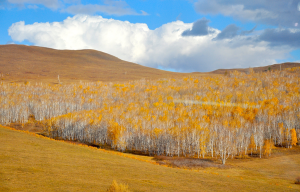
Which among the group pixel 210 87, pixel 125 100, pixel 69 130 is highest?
pixel 210 87

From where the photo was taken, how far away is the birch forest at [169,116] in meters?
80.2

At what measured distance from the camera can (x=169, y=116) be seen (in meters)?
118

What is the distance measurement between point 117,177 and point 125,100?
14146 centimetres

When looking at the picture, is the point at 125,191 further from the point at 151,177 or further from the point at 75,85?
the point at 75,85

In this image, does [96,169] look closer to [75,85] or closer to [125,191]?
[125,191]

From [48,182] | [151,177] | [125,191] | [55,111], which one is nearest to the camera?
[125,191]

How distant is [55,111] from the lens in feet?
419

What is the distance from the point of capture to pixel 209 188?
963 inches

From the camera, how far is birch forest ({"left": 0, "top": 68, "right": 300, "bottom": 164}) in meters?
80.2

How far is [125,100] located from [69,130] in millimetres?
68567

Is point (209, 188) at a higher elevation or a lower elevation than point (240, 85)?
lower

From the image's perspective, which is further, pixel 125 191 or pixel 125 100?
pixel 125 100

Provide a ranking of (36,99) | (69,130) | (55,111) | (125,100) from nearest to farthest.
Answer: (69,130), (55,111), (36,99), (125,100)

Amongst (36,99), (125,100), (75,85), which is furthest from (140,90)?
(36,99)
